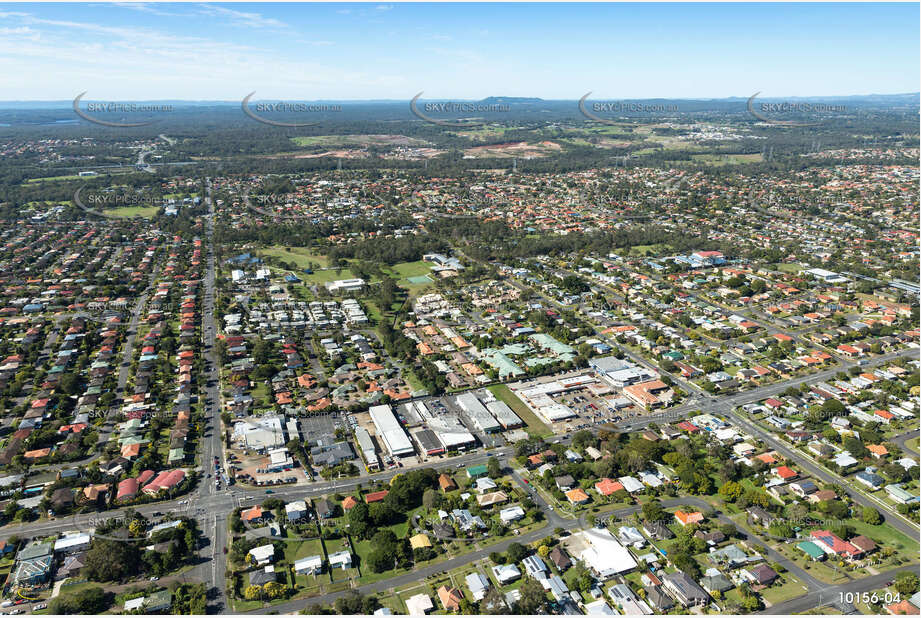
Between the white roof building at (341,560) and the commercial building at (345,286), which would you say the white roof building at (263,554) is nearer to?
the white roof building at (341,560)

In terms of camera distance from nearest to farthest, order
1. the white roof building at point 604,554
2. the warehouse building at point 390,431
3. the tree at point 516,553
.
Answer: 1. the white roof building at point 604,554
2. the tree at point 516,553
3. the warehouse building at point 390,431

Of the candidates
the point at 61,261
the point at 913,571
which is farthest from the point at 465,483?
the point at 61,261

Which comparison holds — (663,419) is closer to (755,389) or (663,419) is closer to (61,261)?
(755,389)

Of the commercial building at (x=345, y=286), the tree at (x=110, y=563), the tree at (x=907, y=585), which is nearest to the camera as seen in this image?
the tree at (x=907, y=585)

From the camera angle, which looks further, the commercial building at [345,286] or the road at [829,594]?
the commercial building at [345,286]

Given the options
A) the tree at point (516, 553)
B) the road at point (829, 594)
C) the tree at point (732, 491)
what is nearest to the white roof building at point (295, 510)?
the tree at point (516, 553)

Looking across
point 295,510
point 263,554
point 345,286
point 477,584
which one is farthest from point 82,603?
point 345,286
